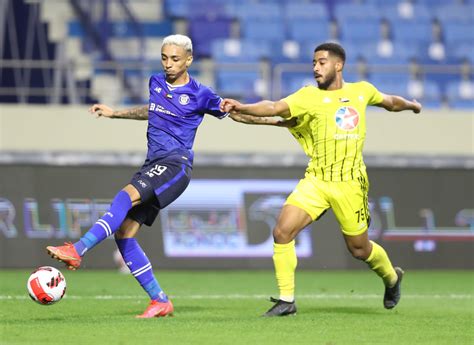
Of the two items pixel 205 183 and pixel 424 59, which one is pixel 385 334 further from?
pixel 424 59

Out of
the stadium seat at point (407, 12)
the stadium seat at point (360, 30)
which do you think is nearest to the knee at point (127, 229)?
the stadium seat at point (360, 30)

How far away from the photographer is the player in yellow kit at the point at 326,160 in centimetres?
983

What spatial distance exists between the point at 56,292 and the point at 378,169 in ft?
33.1

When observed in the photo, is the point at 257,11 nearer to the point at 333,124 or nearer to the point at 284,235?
the point at 333,124

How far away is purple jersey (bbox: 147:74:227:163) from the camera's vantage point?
32.0 ft

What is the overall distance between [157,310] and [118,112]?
1.84m

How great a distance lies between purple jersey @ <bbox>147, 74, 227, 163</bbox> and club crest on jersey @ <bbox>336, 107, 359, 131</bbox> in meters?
0.98

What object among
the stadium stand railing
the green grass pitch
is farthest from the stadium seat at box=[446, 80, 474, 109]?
the green grass pitch

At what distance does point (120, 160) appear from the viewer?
61.0 feet

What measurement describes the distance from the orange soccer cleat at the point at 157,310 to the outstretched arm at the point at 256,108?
1.73 metres

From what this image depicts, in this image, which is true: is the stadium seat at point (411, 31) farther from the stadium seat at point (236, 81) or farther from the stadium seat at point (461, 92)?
the stadium seat at point (236, 81)

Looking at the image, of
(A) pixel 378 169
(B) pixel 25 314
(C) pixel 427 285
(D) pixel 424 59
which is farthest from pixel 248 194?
(B) pixel 25 314

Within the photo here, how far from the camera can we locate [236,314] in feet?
33.1

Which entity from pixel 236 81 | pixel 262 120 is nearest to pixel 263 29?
pixel 236 81
